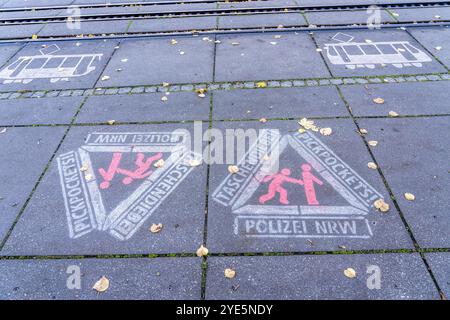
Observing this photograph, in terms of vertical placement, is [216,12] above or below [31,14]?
below

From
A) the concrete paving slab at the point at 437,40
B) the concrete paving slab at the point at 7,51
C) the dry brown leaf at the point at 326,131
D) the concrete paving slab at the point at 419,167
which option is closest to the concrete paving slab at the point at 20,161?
the concrete paving slab at the point at 7,51

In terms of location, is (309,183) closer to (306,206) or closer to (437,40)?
(306,206)

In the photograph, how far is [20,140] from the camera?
5.07 metres

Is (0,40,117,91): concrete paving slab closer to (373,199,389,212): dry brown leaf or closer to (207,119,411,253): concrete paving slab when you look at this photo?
(207,119,411,253): concrete paving slab

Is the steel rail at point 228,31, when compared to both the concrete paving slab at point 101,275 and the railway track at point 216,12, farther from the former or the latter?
the concrete paving slab at point 101,275

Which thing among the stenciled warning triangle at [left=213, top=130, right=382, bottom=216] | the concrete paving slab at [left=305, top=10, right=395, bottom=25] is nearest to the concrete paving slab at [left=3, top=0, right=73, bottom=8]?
the concrete paving slab at [left=305, top=10, right=395, bottom=25]

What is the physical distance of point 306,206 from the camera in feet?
12.8

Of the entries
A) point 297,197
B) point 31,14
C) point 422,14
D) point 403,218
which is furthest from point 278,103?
point 31,14

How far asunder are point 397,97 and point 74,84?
5337 mm

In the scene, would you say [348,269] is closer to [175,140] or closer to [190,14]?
[175,140]

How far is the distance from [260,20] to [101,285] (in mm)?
6677

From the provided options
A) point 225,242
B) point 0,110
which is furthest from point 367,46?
point 0,110

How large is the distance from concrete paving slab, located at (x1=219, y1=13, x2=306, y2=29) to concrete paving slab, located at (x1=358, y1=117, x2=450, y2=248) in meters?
3.77

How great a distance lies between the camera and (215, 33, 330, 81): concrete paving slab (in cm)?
621
